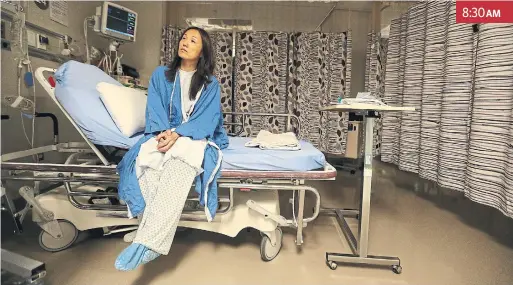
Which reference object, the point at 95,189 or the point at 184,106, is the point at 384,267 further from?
the point at 95,189

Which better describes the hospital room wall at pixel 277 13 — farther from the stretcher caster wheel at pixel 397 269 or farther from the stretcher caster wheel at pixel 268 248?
the stretcher caster wheel at pixel 397 269

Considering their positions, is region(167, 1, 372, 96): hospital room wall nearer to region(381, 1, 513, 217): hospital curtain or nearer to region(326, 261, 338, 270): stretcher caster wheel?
region(381, 1, 513, 217): hospital curtain

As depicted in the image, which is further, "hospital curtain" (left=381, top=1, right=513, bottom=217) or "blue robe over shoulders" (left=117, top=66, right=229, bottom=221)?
"hospital curtain" (left=381, top=1, right=513, bottom=217)

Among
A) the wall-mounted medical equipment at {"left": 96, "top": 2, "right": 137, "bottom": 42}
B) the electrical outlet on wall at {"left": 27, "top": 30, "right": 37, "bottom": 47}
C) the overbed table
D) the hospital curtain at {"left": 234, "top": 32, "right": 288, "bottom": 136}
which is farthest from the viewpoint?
the hospital curtain at {"left": 234, "top": 32, "right": 288, "bottom": 136}

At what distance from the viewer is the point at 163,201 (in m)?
1.46

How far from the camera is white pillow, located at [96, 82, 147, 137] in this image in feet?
5.74

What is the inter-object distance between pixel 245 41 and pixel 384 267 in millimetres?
3169

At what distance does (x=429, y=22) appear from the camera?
9.20 feet

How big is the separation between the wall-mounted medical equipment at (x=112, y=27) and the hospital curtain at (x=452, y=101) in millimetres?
2827

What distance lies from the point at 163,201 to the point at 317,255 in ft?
3.25

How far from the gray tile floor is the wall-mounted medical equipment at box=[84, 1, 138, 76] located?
6.29ft

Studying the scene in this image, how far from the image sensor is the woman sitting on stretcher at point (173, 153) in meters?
1.43

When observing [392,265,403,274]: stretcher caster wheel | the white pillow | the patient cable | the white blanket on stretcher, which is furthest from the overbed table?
the patient cable

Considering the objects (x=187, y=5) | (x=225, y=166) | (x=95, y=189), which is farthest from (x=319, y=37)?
(x=95, y=189)
